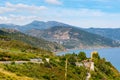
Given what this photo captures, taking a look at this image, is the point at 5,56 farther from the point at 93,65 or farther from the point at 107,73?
the point at 107,73

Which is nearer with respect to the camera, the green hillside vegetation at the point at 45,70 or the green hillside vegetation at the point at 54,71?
the green hillside vegetation at the point at 45,70

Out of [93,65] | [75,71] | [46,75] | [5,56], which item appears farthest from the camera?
[93,65]

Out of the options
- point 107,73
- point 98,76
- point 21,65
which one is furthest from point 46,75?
point 107,73

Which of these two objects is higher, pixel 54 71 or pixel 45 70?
pixel 45 70

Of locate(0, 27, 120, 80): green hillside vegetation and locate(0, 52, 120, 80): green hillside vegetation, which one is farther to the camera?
locate(0, 52, 120, 80): green hillside vegetation

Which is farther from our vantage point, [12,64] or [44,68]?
[44,68]

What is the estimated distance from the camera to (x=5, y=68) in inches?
1794

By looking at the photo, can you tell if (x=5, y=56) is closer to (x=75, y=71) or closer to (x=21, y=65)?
(x=21, y=65)

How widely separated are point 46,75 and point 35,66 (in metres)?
5.00

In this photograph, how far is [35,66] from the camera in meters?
54.2

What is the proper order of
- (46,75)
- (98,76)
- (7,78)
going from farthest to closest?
(98,76), (46,75), (7,78)

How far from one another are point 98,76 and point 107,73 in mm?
10576

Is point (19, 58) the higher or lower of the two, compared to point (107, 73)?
higher

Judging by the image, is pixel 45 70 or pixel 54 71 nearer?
pixel 45 70
